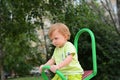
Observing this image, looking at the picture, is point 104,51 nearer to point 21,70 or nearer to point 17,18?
point 17,18

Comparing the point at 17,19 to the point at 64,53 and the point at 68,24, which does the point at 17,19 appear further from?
the point at 64,53

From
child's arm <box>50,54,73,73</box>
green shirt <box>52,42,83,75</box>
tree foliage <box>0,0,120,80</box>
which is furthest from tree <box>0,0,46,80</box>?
child's arm <box>50,54,73,73</box>

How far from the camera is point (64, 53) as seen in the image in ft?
13.6

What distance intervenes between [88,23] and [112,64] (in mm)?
1129

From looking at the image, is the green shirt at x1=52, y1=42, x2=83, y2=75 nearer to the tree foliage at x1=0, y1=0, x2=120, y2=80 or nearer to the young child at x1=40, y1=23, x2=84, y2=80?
the young child at x1=40, y1=23, x2=84, y2=80

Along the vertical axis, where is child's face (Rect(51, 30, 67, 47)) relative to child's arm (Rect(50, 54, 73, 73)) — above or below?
above

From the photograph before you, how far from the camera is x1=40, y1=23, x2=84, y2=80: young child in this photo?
4059 mm

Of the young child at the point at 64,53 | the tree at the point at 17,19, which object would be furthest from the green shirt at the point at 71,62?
the tree at the point at 17,19

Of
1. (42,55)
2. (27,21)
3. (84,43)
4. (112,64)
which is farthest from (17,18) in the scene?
(42,55)

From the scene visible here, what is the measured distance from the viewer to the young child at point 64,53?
4059 millimetres

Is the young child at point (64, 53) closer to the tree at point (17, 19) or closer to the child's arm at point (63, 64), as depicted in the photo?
the child's arm at point (63, 64)

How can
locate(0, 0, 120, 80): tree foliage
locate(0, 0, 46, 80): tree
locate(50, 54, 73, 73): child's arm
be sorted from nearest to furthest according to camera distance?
locate(50, 54, 73, 73): child's arm < locate(0, 0, 46, 80): tree < locate(0, 0, 120, 80): tree foliage

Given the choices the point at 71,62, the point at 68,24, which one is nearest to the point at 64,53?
the point at 71,62

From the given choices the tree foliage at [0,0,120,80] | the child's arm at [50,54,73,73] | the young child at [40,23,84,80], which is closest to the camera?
the child's arm at [50,54,73,73]
